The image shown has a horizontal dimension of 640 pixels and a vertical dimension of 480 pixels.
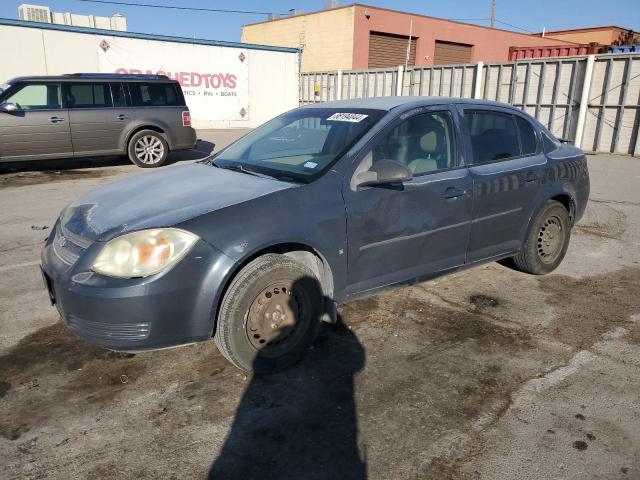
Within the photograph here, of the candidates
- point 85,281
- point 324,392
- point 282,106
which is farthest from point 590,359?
point 282,106

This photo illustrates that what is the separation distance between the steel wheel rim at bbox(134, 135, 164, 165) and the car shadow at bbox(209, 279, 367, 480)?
887cm

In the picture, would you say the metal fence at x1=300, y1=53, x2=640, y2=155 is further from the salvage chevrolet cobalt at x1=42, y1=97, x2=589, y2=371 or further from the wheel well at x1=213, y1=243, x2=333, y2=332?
the wheel well at x1=213, y1=243, x2=333, y2=332

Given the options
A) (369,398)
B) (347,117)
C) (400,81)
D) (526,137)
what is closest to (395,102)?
(347,117)

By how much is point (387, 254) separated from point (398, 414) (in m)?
1.12

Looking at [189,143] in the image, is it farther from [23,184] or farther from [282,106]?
[282,106]

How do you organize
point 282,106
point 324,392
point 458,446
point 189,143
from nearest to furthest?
point 458,446, point 324,392, point 189,143, point 282,106

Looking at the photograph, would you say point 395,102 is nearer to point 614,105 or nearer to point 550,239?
point 550,239

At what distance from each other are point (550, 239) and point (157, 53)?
1846 centimetres

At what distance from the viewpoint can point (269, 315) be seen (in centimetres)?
293

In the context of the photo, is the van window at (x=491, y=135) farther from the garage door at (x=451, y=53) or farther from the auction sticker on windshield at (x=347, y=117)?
the garage door at (x=451, y=53)

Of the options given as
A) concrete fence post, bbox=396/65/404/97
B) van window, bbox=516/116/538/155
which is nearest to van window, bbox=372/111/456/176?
van window, bbox=516/116/538/155

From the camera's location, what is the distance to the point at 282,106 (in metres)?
23.3

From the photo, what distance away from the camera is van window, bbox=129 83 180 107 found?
10508 millimetres

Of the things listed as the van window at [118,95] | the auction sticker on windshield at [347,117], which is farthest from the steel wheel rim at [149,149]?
the auction sticker on windshield at [347,117]
